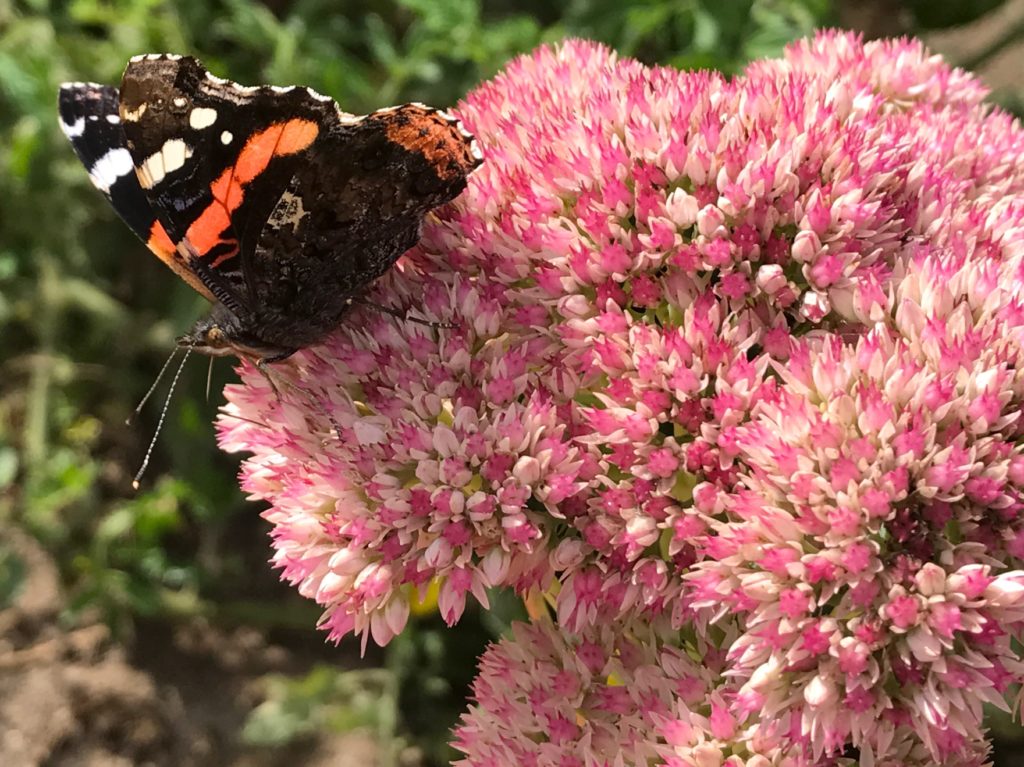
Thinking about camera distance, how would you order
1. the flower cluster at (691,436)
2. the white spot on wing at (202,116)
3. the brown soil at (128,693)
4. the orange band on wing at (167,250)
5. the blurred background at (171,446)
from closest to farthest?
the flower cluster at (691,436) → the white spot on wing at (202,116) → the orange band on wing at (167,250) → the blurred background at (171,446) → the brown soil at (128,693)

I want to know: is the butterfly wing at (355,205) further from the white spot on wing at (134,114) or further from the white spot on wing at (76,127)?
the white spot on wing at (76,127)

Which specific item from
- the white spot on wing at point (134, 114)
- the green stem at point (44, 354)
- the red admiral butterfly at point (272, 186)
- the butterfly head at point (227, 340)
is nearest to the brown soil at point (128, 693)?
the green stem at point (44, 354)

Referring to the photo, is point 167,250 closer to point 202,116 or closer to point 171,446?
point 202,116

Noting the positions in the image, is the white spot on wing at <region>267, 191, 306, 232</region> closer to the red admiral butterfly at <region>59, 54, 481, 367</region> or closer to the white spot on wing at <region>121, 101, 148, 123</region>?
the red admiral butterfly at <region>59, 54, 481, 367</region>

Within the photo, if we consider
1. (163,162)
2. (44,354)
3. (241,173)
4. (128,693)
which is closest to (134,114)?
(163,162)

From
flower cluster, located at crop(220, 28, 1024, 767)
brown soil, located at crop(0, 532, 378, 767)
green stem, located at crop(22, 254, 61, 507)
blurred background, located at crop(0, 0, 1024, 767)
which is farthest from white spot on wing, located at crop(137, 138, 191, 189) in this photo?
brown soil, located at crop(0, 532, 378, 767)

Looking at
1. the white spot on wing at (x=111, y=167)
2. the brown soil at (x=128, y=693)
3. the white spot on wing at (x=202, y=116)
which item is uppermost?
the white spot on wing at (x=111, y=167)

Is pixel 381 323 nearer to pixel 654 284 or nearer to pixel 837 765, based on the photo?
pixel 654 284
